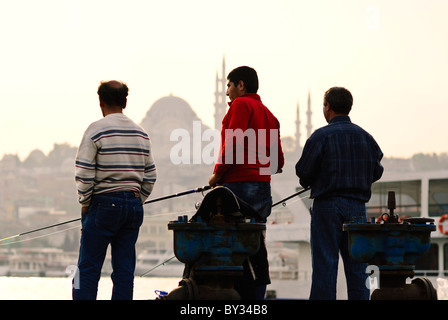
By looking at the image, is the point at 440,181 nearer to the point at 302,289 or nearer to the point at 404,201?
the point at 404,201

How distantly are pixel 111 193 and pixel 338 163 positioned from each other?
4.79 feet

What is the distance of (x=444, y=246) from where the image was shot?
80.8ft

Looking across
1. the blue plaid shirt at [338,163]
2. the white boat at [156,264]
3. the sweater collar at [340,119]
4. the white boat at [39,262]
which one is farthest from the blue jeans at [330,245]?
the white boat at [39,262]

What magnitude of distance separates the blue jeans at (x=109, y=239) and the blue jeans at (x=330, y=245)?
1.15m

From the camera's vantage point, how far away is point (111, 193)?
19.0ft

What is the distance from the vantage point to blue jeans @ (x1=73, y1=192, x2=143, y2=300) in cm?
577

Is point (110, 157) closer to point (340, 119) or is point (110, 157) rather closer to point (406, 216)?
point (340, 119)

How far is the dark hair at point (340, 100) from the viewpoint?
20.5ft

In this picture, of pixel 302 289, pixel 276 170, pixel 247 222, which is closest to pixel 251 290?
pixel 247 222

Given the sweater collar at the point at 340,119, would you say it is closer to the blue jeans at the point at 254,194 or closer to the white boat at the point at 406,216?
the blue jeans at the point at 254,194

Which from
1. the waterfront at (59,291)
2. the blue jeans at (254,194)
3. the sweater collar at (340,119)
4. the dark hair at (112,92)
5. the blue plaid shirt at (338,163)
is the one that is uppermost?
the waterfront at (59,291)
